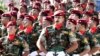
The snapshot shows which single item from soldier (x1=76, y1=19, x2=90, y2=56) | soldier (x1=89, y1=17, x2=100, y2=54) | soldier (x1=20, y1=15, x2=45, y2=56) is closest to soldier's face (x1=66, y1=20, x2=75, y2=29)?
soldier (x1=76, y1=19, x2=90, y2=56)

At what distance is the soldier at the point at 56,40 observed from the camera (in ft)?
37.2

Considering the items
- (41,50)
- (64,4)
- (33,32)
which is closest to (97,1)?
(64,4)

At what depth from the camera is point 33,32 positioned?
502 inches

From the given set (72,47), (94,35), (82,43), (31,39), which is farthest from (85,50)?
(31,39)

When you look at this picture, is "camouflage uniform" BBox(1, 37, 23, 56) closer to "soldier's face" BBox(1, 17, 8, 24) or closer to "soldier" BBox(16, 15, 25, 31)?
"soldier" BBox(16, 15, 25, 31)

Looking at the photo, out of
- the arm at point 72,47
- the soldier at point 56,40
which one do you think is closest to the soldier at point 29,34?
the soldier at point 56,40

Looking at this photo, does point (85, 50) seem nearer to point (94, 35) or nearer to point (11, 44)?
point (94, 35)

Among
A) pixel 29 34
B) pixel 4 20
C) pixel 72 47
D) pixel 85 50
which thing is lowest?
pixel 72 47

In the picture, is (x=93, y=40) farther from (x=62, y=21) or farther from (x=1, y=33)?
(x=1, y=33)

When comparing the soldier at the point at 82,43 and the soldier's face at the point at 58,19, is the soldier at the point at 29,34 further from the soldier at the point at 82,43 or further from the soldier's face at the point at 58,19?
the soldier at the point at 82,43

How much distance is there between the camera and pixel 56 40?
11406mm

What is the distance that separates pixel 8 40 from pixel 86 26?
7.24 feet

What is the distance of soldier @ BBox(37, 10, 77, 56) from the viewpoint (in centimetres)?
1135

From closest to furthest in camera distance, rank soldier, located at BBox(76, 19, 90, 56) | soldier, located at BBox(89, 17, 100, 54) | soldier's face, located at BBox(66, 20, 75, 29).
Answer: soldier's face, located at BBox(66, 20, 75, 29) < soldier, located at BBox(76, 19, 90, 56) < soldier, located at BBox(89, 17, 100, 54)
